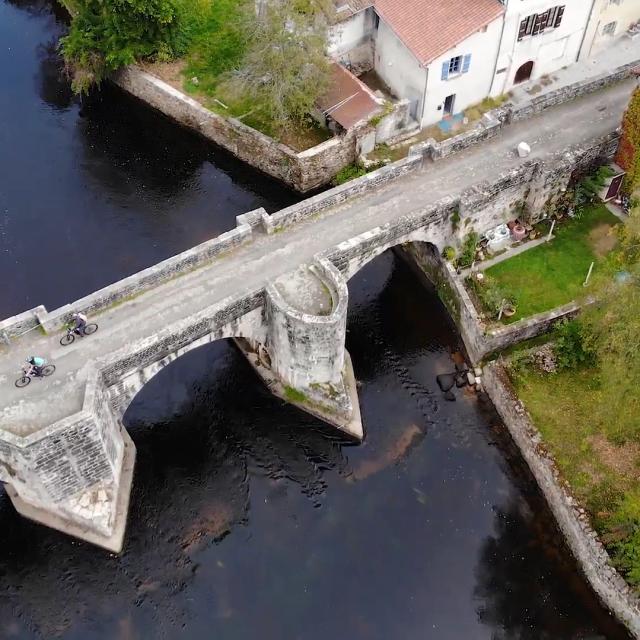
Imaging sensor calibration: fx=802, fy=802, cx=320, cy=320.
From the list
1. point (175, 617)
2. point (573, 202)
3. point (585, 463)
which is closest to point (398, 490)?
point (585, 463)

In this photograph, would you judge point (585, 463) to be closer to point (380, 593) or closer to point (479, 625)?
point (479, 625)

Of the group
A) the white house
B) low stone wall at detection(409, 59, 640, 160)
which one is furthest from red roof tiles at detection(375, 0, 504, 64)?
low stone wall at detection(409, 59, 640, 160)

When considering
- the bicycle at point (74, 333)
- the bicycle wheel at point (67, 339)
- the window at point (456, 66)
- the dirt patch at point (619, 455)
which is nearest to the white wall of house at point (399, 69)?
the window at point (456, 66)

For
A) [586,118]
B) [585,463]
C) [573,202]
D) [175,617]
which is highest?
[586,118]

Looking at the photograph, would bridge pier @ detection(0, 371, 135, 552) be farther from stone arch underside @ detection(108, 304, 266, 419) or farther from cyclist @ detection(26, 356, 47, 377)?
cyclist @ detection(26, 356, 47, 377)

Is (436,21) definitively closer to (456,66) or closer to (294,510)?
(456,66)

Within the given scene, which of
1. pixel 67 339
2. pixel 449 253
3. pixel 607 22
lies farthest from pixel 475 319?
pixel 607 22

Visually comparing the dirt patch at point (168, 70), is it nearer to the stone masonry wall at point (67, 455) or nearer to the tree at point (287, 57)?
the tree at point (287, 57)
